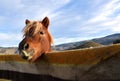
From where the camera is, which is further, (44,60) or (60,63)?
(44,60)

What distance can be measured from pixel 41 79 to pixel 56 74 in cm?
87

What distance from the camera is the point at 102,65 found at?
3771 mm

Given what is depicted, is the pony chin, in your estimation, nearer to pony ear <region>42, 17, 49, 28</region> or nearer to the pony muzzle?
the pony muzzle

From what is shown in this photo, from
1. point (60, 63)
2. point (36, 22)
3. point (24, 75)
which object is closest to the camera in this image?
point (60, 63)

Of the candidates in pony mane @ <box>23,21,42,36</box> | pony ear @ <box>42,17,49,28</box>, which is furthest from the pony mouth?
pony ear @ <box>42,17,49,28</box>

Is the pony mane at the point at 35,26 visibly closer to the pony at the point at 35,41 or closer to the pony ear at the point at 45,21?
the pony at the point at 35,41

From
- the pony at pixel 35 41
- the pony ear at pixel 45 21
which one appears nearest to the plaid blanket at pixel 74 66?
the pony at pixel 35 41

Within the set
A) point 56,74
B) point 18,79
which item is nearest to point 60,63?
→ point 56,74

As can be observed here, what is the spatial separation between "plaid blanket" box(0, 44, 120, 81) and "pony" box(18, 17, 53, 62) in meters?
0.27

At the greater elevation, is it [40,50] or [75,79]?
[40,50]

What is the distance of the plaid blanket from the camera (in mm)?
3628

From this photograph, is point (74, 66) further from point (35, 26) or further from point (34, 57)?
point (35, 26)

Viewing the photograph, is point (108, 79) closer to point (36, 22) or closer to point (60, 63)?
point (60, 63)

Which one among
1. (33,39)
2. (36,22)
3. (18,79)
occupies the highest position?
(36,22)
